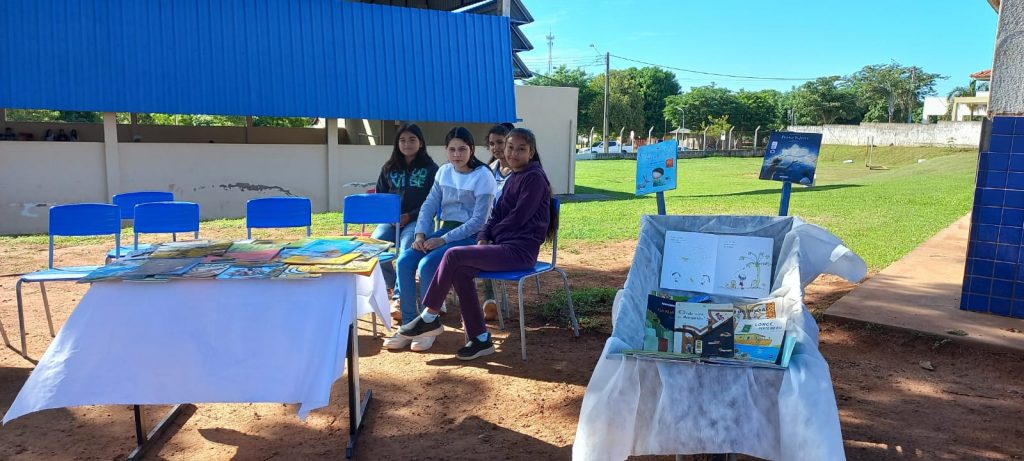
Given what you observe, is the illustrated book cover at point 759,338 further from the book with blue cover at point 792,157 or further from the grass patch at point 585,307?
the grass patch at point 585,307

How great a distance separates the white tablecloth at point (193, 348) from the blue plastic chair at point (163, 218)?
2363 mm

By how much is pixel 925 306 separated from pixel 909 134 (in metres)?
38.5

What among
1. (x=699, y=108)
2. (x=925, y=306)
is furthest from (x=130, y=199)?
(x=699, y=108)

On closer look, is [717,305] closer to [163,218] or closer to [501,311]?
[501,311]

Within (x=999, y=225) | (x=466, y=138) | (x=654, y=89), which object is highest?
(x=654, y=89)

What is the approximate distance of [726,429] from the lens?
7.49ft

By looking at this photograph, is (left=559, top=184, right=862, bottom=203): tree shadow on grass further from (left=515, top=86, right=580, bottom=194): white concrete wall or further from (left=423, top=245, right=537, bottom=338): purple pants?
(left=423, top=245, right=537, bottom=338): purple pants

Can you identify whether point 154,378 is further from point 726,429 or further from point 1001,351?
point 1001,351

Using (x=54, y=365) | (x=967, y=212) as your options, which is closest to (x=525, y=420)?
(x=54, y=365)

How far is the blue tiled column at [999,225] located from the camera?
448 cm

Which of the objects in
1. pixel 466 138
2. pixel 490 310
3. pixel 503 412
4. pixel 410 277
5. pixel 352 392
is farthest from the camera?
pixel 490 310

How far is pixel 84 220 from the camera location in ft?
15.8

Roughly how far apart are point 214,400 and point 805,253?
8.88ft

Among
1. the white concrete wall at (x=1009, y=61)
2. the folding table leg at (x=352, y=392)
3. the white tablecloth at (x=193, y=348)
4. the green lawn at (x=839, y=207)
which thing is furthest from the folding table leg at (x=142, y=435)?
the green lawn at (x=839, y=207)
